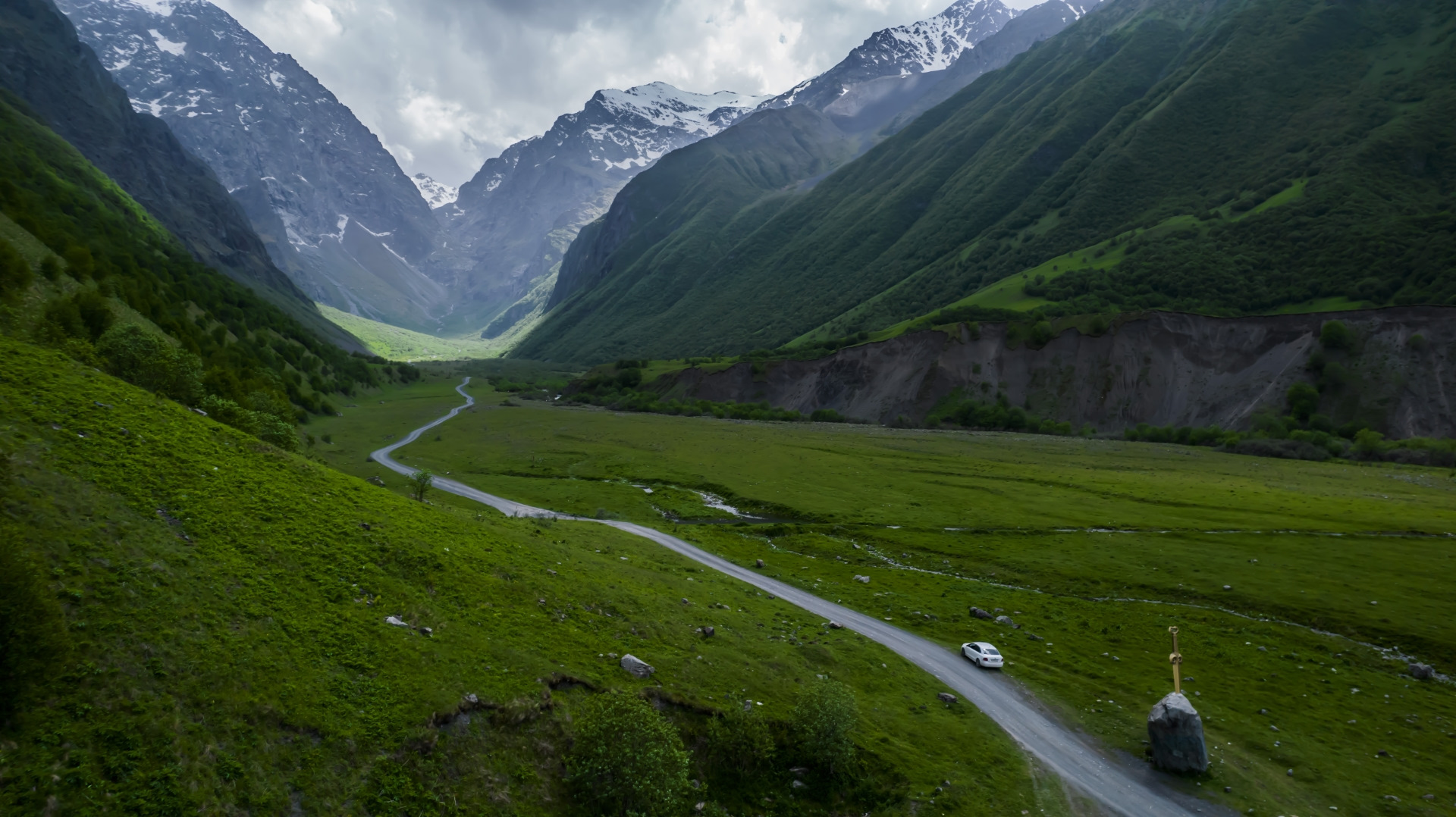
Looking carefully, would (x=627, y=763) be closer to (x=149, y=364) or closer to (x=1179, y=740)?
(x=1179, y=740)

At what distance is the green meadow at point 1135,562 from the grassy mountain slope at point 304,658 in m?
10.9

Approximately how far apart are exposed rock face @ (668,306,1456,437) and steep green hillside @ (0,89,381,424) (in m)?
113

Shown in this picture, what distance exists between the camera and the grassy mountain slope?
1343 centimetres

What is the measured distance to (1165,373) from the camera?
132750 mm

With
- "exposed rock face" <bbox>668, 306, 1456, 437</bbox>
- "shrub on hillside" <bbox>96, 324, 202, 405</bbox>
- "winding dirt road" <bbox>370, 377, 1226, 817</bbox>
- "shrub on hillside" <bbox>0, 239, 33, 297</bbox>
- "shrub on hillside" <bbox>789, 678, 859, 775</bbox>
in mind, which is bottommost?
"winding dirt road" <bbox>370, 377, 1226, 817</bbox>

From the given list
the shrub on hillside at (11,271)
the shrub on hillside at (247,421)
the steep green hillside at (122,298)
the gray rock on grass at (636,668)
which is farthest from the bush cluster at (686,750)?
the shrub on hillside at (11,271)

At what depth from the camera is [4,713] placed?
1230 cm

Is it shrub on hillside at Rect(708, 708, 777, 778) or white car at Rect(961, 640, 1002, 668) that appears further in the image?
white car at Rect(961, 640, 1002, 668)

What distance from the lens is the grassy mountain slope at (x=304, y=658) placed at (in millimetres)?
13430

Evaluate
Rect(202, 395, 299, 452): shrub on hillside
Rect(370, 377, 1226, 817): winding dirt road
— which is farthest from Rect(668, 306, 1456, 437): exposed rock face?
Rect(202, 395, 299, 452): shrub on hillside

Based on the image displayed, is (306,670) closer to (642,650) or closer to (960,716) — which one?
(642,650)

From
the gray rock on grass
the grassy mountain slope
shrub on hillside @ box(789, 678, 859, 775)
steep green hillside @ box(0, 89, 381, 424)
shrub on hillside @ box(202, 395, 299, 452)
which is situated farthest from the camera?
shrub on hillside @ box(202, 395, 299, 452)

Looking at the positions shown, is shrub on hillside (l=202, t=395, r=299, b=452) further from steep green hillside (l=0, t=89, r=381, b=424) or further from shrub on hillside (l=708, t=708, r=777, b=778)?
shrub on hillside (l=708, t=708, r=777, b=778)

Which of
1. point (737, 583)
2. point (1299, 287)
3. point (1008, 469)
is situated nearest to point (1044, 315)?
point (1299, 287)
